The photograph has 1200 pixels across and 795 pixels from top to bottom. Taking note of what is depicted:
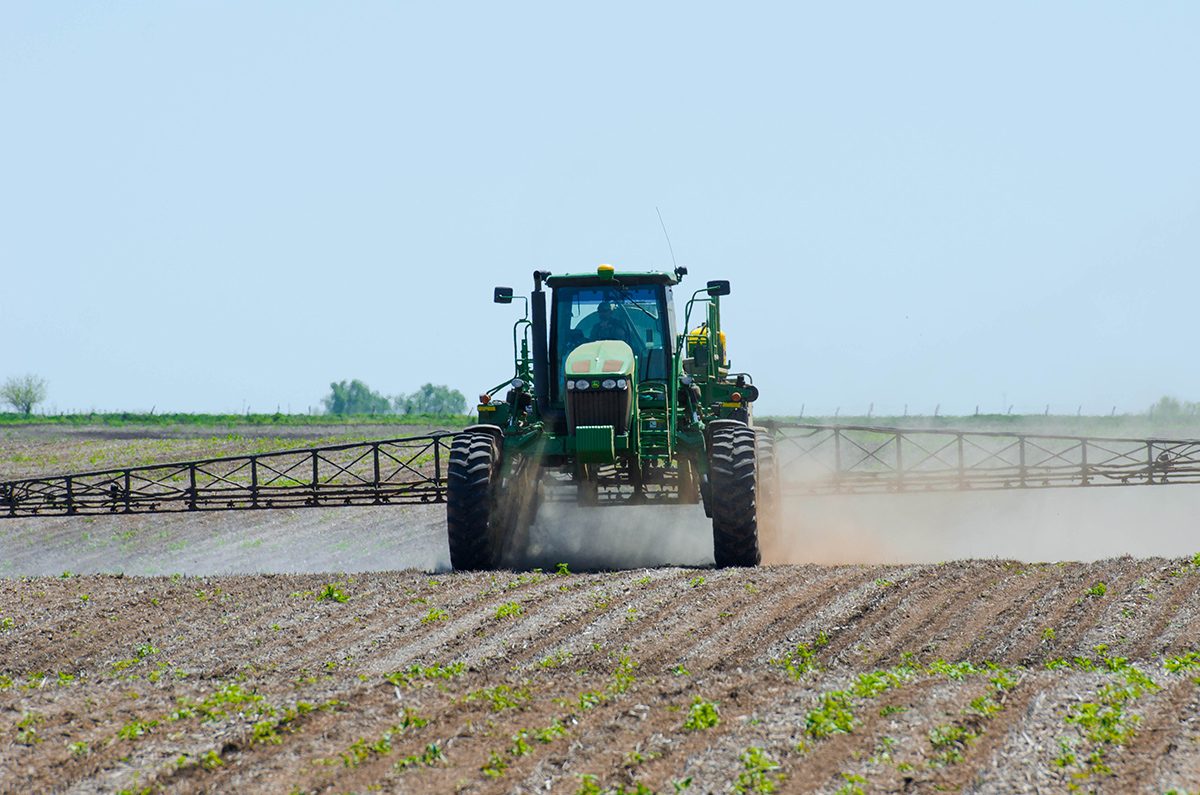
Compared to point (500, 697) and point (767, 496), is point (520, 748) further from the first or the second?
point (767, 496)

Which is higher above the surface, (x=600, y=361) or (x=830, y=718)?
(x=600, y=361)

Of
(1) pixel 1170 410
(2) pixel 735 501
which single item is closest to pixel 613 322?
(2) pixel 735 501

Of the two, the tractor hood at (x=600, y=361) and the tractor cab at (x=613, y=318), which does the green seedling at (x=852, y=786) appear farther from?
the tractor cab at (x=613, y=318)

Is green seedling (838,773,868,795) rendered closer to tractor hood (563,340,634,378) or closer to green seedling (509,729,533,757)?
green seedling (509,729,533,757)

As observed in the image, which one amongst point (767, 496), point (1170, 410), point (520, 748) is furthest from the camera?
point (1170, 410)

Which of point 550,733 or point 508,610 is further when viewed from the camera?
point 508,610

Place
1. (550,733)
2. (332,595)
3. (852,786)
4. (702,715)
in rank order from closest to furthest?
(852,786), (550,733), (702,715), (332,595)

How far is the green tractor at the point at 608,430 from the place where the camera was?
12094 mm

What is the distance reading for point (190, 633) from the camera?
9.50 m

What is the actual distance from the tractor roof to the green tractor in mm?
14

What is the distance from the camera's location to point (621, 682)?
738cm

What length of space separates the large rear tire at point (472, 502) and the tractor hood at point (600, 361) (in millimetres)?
1263

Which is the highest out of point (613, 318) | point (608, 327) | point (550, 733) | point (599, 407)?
point (613, 318)

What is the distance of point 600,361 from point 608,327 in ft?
3.41
